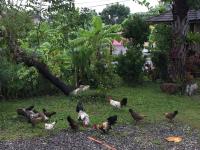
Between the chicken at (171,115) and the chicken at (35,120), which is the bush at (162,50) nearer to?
the chicken at (171,115)

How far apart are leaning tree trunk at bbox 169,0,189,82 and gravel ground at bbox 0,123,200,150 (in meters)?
5.91

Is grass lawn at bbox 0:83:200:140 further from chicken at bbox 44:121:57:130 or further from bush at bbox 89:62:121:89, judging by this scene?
bush at bbox 89:62:121:89

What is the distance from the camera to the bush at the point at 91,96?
12.7 meters

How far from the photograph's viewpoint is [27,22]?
11898mm

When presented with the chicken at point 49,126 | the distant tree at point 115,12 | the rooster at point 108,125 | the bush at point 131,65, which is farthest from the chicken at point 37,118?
the distant tree at point 115,12

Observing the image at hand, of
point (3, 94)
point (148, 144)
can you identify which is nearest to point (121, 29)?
point (3, 94)

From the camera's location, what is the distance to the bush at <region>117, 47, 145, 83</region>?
15.9m

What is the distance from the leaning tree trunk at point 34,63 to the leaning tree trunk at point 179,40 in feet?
13.0

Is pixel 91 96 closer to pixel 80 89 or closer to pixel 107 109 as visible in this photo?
pixel 80 89

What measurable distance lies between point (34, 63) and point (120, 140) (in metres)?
5.11

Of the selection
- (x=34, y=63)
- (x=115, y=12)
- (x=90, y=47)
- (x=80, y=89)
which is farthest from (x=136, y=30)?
(x=115, y=12)

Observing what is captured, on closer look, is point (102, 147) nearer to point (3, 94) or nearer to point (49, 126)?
point (49, 126)

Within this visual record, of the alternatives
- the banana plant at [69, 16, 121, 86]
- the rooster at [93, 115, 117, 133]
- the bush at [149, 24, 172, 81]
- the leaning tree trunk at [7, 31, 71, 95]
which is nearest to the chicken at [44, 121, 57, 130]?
the rooster at [93, 115, 117, 133]

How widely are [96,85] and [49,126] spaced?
501 centimetres
